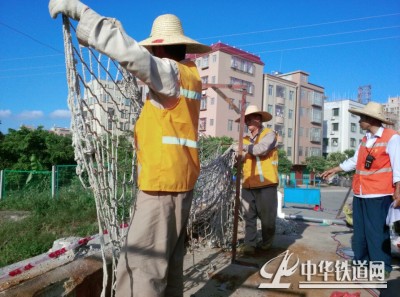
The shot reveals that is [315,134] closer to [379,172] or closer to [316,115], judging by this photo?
[316,115]

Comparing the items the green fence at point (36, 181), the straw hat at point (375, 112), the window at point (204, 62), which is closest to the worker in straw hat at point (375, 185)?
the straw hat at point (375, 112)

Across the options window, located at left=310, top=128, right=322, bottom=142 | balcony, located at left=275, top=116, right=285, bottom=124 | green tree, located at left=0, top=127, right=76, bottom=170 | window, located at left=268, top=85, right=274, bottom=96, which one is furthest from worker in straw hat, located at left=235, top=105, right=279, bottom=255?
window, located at left=310, top=128, right=322, bottom=142

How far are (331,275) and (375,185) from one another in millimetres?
986

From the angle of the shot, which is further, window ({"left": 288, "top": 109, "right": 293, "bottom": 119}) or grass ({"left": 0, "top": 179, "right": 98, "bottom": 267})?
window ({"left": 288, "top": 109, "right": 293, "bottom": 119})

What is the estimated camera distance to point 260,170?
427 cm

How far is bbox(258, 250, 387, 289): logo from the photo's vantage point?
122 inches

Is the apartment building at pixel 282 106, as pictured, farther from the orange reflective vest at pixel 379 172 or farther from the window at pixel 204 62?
the orange reflective vest at pixel 379 172

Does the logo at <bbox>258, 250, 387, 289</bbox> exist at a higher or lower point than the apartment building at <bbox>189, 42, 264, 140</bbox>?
lower

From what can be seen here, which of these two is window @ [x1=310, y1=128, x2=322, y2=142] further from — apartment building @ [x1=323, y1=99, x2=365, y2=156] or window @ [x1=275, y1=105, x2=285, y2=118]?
window @ [x1=275, y1=105, x2=285, y2=118]

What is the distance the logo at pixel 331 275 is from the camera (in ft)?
10.2

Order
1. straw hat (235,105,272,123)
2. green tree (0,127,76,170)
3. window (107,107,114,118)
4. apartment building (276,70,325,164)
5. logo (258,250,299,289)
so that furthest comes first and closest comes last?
apartment building (276,70,325,164) < green tree (0,127,76,170) < straw hat (235,105,272,123) < logo (258,250,299,289) < window (107,107,114,118)

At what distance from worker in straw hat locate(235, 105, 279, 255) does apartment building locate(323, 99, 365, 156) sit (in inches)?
2017

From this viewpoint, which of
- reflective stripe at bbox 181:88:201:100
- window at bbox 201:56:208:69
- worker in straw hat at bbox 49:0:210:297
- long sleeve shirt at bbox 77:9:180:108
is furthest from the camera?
window at bbox 201:56:208:69

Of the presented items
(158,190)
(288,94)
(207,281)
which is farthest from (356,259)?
(288,94)
